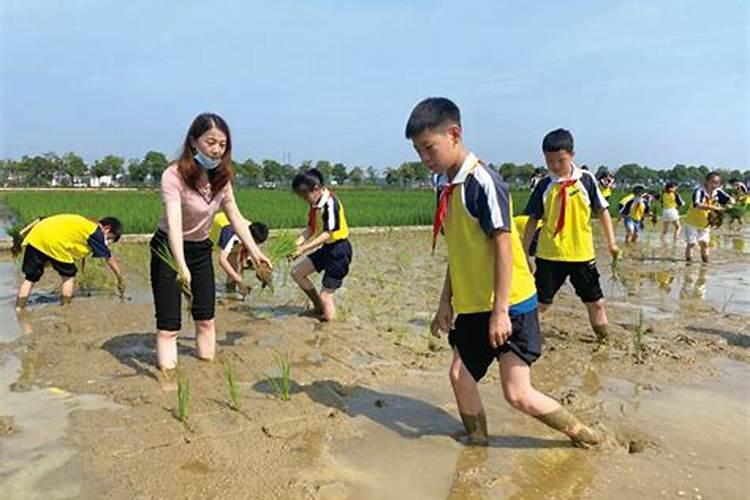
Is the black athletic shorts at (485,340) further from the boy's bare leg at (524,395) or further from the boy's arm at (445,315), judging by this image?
the boy's arm at (445,315)

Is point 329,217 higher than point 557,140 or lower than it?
lower

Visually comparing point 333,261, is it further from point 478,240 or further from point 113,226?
point 478,240

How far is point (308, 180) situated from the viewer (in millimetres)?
5750

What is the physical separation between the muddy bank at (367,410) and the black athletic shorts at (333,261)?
414 millimetres

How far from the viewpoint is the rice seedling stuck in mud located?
3.94 m

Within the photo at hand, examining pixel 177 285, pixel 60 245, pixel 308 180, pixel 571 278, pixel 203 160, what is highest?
pixel 203 160

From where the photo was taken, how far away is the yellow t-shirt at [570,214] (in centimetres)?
495

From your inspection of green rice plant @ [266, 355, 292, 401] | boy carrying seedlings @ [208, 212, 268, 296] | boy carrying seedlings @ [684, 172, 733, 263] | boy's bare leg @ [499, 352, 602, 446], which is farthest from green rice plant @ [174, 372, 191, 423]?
boy carrying seedlings @ [684, 172, 733, 263]

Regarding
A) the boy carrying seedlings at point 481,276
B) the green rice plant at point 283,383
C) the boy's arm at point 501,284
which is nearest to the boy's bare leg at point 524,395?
the boy carrying seedlings at point 481,276

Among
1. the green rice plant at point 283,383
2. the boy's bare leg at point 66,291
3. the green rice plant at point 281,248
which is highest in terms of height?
the green rice plant at point 281,248

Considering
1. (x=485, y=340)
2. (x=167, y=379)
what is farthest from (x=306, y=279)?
(x=485, y=340)

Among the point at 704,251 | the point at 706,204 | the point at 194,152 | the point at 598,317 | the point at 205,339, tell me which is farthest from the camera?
the point at 704,251

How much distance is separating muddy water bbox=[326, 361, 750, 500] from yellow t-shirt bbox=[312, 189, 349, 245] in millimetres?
2195

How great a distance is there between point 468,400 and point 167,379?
2.01 metres
